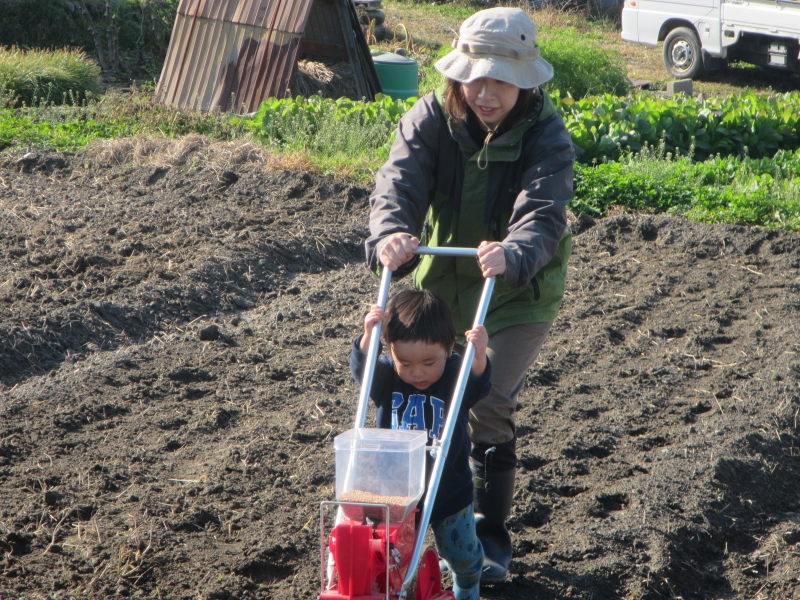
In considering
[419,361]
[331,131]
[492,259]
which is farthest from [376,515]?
[331,131]

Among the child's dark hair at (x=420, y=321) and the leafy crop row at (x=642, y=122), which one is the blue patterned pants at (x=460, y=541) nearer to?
the child's dark hair at (x=420, y=321)

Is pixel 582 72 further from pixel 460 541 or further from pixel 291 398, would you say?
pixel 460 541

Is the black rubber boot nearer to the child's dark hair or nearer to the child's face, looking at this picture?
the child's face

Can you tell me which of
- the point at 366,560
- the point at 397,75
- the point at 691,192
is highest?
the point at 397,75

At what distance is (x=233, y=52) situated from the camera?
1137cm

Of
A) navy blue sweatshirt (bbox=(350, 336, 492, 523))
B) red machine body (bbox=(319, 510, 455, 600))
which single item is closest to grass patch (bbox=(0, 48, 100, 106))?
navy blue sweatshirt (bbox=(350, 336, 492, 523))

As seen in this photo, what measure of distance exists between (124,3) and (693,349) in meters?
14.4

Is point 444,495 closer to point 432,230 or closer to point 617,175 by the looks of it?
point 432,230

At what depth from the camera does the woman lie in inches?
119

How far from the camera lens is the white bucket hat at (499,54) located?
3.00 meters

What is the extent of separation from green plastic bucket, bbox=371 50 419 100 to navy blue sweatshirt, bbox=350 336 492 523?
10.0 meters

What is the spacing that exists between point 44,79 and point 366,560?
1136 centimetres

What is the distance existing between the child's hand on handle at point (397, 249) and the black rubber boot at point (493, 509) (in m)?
0.90

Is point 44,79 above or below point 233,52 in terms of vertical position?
below
